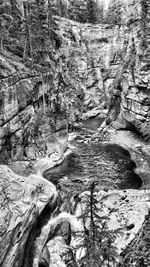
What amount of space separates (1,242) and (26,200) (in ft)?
12.3

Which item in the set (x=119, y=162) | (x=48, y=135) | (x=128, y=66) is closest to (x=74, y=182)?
(x=119, y=162)

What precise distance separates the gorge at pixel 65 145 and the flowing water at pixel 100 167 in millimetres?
120

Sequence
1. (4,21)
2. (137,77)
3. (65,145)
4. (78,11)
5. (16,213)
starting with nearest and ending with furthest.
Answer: (16,213) < (4,21) < (65,145) < (137,77) < (78,11)

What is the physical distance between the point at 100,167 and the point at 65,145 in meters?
7.74

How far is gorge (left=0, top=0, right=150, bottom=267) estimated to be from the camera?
43.7 ft

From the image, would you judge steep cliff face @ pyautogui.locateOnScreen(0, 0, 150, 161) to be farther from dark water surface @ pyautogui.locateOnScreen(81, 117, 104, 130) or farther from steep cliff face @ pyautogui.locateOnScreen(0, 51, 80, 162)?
dark water surface @ pyautogui.locateOnScreen(81, 117, 104, 130)

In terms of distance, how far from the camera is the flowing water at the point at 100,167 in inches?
968

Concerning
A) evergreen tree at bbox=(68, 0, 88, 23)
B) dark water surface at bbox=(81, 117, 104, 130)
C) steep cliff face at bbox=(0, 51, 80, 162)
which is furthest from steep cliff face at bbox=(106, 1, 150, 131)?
evergreen tree at bbox=(68, 0, 88, 23)

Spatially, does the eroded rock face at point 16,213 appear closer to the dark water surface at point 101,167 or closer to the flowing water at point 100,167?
the dark water surface at point 101,167

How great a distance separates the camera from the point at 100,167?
27812 mm

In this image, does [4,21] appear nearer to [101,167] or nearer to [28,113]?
[28,113]

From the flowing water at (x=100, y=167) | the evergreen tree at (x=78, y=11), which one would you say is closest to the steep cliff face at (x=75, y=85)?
the flowing water at (x=100, y=167)

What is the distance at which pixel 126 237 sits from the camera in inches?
542

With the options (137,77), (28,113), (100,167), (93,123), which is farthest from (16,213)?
(93,123)
